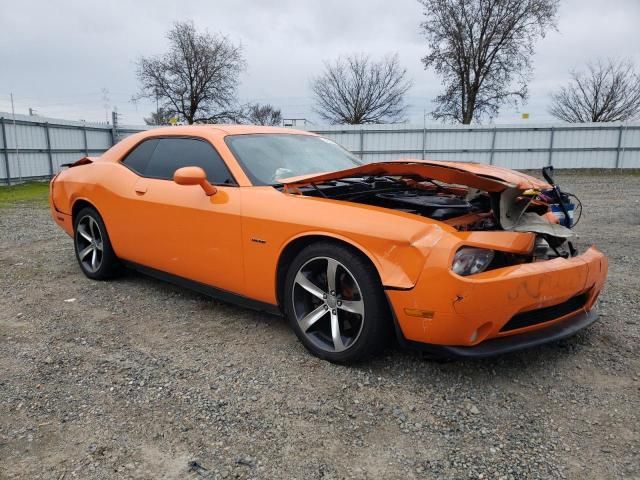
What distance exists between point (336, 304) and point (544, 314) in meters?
1.15

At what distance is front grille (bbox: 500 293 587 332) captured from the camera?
8.23 feet

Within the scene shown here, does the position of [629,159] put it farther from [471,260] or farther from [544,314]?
[471,260]

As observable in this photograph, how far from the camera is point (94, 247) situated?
4.55 meters

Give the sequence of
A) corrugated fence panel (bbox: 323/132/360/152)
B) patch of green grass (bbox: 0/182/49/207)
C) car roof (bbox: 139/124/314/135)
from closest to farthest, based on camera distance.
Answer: car roof (bbox: 139/124/314/135), patch of green grass (bbox: 0/182/49/207), corrugated fence panel (bbox: 323/132/360/152)

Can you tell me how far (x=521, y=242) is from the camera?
256cm

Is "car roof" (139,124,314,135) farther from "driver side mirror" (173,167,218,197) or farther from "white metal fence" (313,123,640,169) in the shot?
"white metal fence" (313,123,640,169)

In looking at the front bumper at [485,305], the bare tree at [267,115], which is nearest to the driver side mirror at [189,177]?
the front bumper at [485,305]

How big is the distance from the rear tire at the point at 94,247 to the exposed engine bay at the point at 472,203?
88.1 inches

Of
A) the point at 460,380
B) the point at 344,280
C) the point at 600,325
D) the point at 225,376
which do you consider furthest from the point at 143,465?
the point at 600,325

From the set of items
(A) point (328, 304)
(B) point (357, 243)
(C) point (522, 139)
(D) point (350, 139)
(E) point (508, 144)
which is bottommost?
(A) point (328, 304)

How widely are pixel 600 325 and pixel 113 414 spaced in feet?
10.4

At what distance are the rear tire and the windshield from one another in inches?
66.4

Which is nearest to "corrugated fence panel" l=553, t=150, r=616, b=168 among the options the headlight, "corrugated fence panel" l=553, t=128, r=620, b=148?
"corrugated fence panel" l=553, t=128, r=620, b=148

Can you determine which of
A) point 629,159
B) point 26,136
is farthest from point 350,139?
point 26,136
